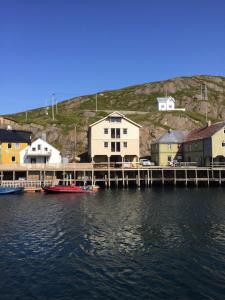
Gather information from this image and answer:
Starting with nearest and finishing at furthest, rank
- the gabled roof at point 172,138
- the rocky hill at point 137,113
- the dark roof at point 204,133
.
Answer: the dark roof at point 204,133, the gabled roof at point 172,138, the rocky hill at point 137,113

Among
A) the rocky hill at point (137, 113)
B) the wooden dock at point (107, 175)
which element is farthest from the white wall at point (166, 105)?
the wooden dock at point (107, 175)

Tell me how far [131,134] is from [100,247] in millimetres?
58872

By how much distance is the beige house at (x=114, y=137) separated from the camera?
85688 mm

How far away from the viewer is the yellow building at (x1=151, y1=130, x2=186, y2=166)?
307 ft

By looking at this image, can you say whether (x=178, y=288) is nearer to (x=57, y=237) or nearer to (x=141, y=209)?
(x=57, y=237)

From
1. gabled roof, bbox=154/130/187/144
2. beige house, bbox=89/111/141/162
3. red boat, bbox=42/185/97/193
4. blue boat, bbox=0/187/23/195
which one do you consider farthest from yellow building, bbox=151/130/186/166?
blue boat, bbox=0/187/23/195

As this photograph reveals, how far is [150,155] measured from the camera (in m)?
106

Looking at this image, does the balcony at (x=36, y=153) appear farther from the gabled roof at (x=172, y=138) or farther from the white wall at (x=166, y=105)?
the white wall at (x=166, y=105)

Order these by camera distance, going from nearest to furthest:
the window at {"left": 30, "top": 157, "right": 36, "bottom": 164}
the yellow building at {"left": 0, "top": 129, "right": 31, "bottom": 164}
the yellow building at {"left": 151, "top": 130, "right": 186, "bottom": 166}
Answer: the yellow building at {"left": 0, "top": 129, "right": 31, "bottom": 164} < the window at {"left": 30, "top": 157, "right": 36, "bottom": 164} < the yellow building at {"left": 151, "top": 130, "right": 186, "bottom": 166}

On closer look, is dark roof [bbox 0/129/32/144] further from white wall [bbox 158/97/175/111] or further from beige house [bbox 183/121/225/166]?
white wall [bbox 158/97/175/111]

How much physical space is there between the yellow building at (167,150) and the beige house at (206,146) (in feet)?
5.82

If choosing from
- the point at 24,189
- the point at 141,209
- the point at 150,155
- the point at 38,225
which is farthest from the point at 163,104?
the point at 38,225

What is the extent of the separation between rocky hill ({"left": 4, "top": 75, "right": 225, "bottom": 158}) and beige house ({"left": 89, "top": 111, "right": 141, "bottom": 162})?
20.5 metres

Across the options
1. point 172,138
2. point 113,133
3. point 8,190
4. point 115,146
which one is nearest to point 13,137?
point 8,190
